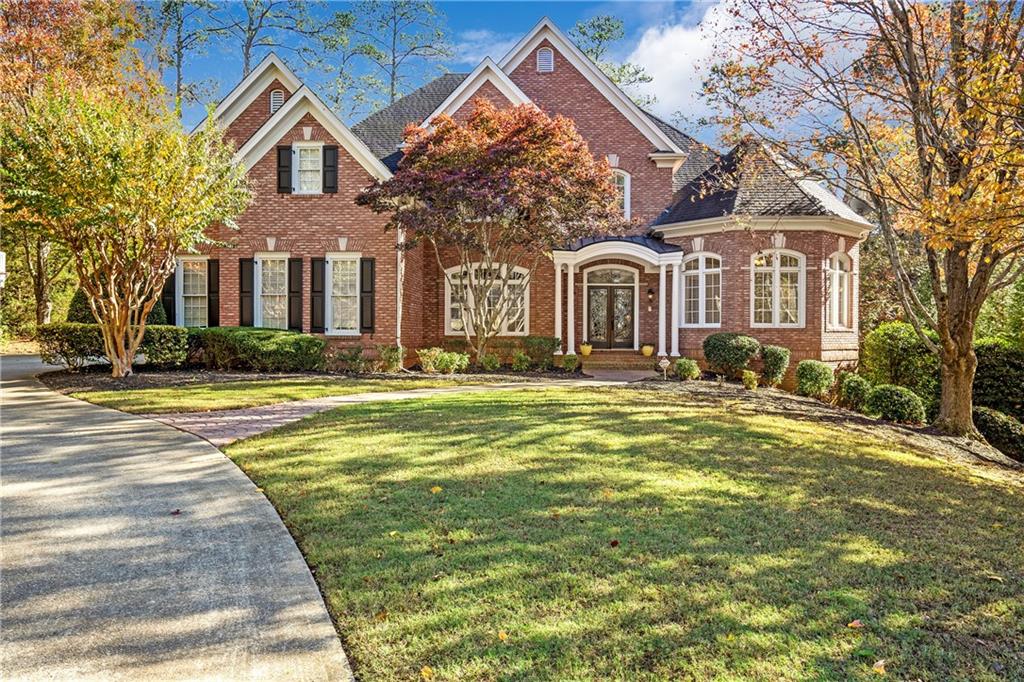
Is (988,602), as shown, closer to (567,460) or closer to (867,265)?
(567,460)

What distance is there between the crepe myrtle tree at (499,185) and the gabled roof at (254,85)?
5.67 metres

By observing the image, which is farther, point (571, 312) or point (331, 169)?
point (571, 312)

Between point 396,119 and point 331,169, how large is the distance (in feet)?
17.4

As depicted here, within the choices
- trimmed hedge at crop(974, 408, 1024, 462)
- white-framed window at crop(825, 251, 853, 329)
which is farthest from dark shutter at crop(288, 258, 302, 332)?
trimmed hedge at crop(974, 408, 1024, 462)

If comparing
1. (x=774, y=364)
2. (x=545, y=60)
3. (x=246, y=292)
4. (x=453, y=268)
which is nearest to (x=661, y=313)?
(x=774, y=364)

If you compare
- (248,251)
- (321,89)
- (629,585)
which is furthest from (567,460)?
(321,89)

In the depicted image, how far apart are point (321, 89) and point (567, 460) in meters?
32.7

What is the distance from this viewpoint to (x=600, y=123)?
20.3 meters

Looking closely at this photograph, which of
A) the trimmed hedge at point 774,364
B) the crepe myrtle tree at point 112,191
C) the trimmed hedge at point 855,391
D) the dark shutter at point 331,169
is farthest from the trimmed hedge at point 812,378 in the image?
the crepe myrtle tree at point 112,191

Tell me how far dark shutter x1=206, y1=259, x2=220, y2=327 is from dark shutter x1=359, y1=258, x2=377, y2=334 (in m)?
3.88

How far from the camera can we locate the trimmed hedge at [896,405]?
1177 centimetres

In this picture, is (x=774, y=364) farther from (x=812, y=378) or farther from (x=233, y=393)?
(x=233, y=393)

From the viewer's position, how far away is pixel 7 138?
39.0ft

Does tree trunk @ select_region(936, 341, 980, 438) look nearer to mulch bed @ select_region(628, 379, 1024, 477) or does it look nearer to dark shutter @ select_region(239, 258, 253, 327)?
mulch bed @ select_region(628, 379, 1024, 477)
